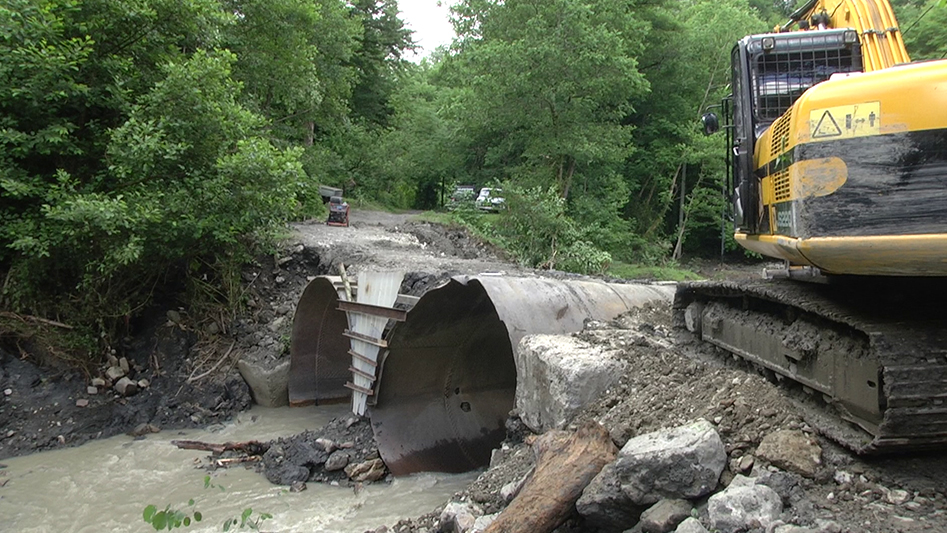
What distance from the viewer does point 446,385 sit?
336 inches

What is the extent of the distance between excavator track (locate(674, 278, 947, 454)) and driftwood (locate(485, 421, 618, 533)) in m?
1.10

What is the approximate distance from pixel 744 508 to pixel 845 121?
1.62 metres

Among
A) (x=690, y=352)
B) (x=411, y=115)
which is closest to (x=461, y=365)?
(x=690, y=352)

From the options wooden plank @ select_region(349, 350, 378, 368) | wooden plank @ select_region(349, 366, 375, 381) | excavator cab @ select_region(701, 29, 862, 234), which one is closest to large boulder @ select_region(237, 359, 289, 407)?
wooden plank @ select_region(349, 350, 378, 368)

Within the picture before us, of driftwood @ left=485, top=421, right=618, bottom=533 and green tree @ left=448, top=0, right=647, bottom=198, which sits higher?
green tree @ left=448, top=0, right=647, bottom=198

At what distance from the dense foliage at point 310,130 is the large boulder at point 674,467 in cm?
593

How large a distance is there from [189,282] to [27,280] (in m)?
2.39

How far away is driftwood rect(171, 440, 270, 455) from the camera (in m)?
8.56

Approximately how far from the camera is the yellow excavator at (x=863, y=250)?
2574 millimetres

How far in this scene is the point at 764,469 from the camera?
3.04 metres

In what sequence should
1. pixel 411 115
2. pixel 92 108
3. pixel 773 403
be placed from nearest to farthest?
pixel 773 403 < pixel 92 108 < pixel 411 115

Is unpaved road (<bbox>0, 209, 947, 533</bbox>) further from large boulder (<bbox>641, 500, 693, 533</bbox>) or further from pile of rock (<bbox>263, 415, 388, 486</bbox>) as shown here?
pile of rock (<bbox>263, 415, 388, 486</bbox>)

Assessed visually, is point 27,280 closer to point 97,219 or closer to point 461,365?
point 97,219

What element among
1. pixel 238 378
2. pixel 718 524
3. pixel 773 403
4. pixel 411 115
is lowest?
pixel 238 378
